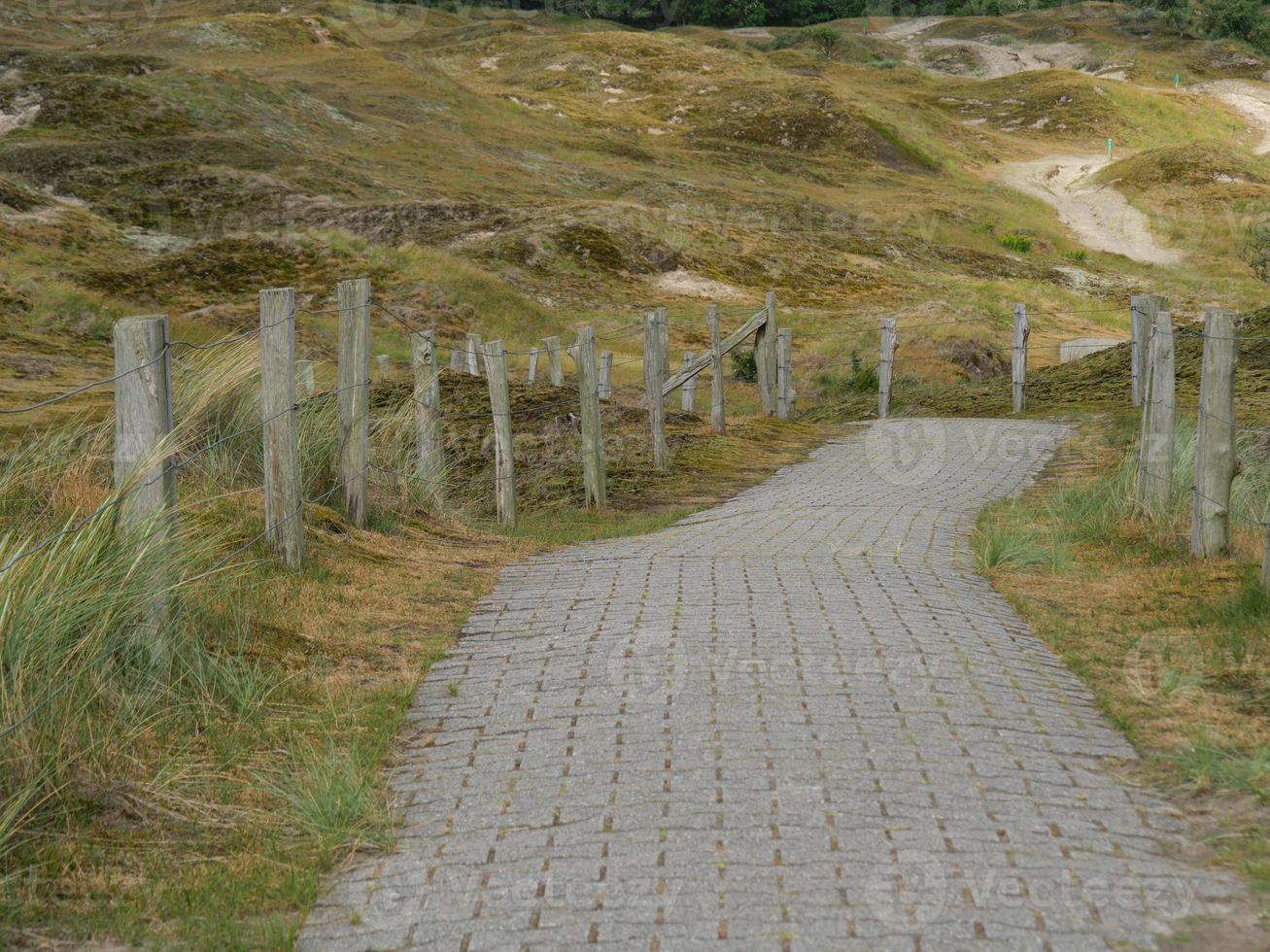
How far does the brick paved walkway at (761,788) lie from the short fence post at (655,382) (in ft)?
21.6

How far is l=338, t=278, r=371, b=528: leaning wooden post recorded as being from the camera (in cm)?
910

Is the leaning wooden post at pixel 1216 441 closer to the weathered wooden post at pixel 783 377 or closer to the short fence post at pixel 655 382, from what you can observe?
the short fence post at pixel 655 382

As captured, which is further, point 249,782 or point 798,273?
point 798,273

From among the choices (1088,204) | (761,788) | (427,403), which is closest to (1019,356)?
(427,403)

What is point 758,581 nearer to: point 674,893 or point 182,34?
point 674,893

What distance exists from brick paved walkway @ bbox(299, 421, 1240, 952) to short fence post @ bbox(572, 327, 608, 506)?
427 cm

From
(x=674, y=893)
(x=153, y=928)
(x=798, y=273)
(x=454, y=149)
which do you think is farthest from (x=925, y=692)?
(x=454, y=149)

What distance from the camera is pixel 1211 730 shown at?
5.28 meters

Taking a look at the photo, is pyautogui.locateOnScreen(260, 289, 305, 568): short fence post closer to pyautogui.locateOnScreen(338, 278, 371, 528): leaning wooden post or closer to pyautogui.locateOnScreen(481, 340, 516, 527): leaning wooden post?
pyautogui.locateOnScreen(338, 278, 371, 528): leaning wooden post

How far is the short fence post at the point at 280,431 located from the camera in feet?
24.8

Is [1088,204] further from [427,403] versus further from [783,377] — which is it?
[427,403]

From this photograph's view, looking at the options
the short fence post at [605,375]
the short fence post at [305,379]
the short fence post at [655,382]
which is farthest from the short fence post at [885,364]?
the short fence post at [305,379]

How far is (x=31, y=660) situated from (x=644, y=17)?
108084 millimetres

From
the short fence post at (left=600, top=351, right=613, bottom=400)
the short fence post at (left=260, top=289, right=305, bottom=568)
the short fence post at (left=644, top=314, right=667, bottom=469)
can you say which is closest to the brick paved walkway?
the short fence post at (left=260, top=289, right=305, bottom=568)
